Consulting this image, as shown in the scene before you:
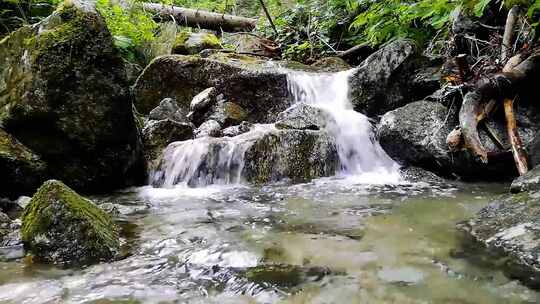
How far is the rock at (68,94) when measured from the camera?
5.23 m

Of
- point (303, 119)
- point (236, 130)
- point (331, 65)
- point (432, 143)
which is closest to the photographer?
point (432, 143)

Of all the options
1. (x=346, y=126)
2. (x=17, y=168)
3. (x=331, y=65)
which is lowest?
(x=17, y=168)

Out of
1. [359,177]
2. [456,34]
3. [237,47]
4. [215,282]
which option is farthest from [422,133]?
[237,47]

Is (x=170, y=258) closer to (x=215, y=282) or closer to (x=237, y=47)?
(x=215, y=282)

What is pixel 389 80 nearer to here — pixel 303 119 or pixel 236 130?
pixel 303 119

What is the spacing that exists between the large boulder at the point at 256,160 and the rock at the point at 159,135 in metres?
0.56

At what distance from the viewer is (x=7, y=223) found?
3732mm

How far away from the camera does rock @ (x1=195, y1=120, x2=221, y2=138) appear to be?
7.49m

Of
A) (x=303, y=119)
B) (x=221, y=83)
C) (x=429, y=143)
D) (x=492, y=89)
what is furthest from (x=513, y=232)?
(x=221, y=83)

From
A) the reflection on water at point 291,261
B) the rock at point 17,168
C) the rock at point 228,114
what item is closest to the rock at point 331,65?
the rock at point 228,114

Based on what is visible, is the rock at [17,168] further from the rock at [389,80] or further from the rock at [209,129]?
the rock at [389,80]

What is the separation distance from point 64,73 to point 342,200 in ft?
11.9

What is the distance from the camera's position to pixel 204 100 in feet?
27.4

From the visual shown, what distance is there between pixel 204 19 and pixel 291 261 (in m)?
11.1
